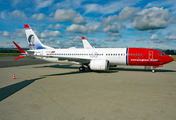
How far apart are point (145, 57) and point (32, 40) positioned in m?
21.3

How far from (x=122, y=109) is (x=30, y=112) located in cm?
461

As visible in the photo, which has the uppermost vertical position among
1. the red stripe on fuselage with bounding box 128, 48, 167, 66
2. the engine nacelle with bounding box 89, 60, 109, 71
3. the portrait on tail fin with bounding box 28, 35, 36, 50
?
the portrait on tail fin with bounding box 28, 35, 36, 50

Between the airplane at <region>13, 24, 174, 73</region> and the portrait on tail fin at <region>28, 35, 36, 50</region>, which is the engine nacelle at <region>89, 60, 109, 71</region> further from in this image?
the portrait on tail fin at <region>28, 35, 36, 50</region>

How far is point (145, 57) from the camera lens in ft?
56.0

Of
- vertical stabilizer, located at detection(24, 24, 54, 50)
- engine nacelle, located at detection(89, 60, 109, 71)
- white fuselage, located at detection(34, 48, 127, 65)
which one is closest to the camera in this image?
engine nacelle, located at detection(89, 60, 109, 71)

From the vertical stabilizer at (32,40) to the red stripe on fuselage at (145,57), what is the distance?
16.4 m

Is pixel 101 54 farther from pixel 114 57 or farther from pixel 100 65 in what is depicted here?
pixel 100 65

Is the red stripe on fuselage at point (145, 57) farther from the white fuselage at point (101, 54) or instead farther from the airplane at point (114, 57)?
the white fuselage at point (101, 54)

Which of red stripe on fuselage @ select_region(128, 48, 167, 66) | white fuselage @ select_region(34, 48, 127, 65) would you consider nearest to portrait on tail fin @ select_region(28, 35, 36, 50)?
white fuselage @ select_region(34, 48, 127, 65)

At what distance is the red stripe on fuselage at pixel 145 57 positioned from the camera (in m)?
16.9

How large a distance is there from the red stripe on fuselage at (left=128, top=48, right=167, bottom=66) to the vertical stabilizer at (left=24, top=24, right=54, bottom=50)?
16.4 metres

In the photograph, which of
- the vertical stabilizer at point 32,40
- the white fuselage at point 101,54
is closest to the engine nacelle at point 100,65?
the white fuselage at point 101,54

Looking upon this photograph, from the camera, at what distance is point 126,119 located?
17.1 feet

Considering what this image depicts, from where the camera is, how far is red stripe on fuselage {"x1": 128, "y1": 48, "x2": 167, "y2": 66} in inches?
665
